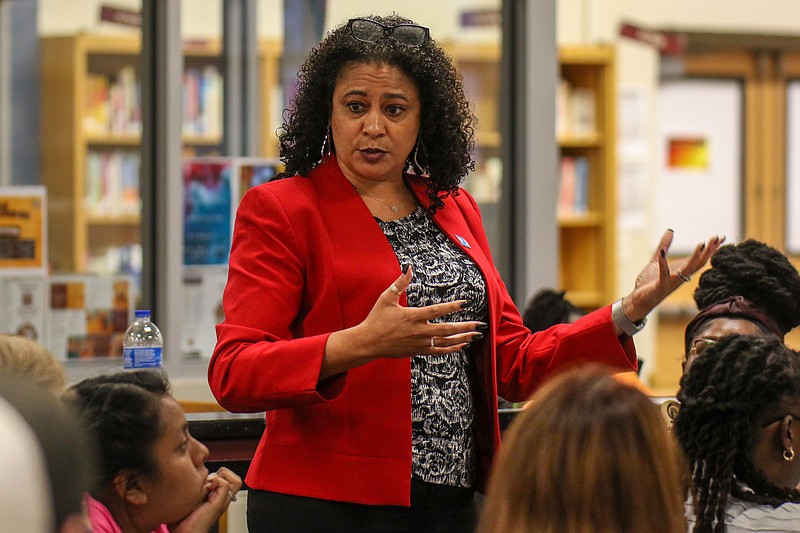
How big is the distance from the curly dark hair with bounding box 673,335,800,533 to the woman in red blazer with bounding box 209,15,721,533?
146mm

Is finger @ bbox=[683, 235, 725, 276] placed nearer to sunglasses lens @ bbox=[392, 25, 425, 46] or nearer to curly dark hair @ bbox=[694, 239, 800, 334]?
sunglasses lens @ bbox=[392, 25, 425, 46]

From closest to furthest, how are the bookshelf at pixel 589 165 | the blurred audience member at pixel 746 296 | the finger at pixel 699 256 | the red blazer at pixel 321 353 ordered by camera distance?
the red blazer at pixel 321 353 → the finger at pixel 699 256 → the blurred audience member at pixel 746 296 → the bookshelf at pixel 589 165

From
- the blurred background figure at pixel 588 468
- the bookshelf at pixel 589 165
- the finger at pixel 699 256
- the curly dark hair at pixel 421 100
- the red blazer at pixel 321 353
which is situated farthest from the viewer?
the bookshelf at pixel 589 165

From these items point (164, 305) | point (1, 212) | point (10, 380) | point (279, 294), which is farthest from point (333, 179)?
point (1, 212)

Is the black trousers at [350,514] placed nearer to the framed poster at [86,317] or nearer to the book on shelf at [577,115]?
the framed poster at [86,317]

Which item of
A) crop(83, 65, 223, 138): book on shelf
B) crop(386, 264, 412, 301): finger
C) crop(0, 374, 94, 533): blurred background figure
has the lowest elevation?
crop(0, 374, 94, 533): blurred background figure

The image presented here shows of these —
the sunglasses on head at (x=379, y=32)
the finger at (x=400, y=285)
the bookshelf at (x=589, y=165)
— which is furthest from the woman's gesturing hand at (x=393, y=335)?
the bookshelf at (x=589, y=165)

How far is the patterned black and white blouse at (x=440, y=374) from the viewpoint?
198 centimetres

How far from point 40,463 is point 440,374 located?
1203 millimetres

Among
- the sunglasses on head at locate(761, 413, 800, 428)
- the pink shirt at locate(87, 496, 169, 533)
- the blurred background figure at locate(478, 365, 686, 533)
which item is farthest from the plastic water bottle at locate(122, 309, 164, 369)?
the blurred background figure at locate(478, 365, 686, 533)

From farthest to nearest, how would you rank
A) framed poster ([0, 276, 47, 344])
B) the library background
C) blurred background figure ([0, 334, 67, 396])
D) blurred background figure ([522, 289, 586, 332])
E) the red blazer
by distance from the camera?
framed poster ([0, 276, 47, 344]), the library background, blurred background figure ([522, 289, 586, 332]), blurred background figure ([0, 334, 67, 396]), the red blazer

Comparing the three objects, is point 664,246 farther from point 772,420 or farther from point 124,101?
point 124,101

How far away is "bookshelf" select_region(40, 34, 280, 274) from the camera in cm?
568

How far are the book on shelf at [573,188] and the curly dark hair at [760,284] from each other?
4264mm
